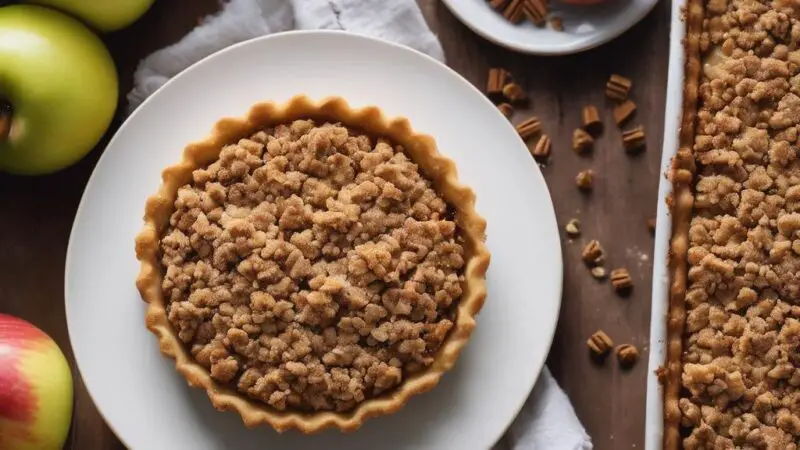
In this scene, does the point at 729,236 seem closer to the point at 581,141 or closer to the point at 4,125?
the point at 581,141

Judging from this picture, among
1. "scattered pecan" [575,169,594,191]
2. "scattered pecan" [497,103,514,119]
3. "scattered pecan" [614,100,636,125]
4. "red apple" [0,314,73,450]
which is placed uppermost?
"scattered pecan" [614,100,636,125]

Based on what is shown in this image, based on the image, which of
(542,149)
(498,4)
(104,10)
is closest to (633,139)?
(542,149)

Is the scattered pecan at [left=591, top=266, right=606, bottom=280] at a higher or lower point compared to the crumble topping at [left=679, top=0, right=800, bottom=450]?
lower

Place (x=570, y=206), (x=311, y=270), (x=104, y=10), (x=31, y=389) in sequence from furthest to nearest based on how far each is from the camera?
1. (x=570, y=206)
2. (x=104, y=10)
3. (x=31, y=389)
4. (x=311, y=270)

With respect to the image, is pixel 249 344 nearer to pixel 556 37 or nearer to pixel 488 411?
pixel 488 411

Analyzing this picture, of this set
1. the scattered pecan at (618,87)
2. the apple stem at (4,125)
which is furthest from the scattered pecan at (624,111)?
the apple stem at (4,125)

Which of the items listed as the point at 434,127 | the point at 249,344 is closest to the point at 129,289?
the point at 249,344

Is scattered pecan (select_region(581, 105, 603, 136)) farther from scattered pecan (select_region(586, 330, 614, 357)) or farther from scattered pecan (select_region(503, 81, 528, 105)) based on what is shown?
scattered pecan (select_region(586, 330, 614, 357))

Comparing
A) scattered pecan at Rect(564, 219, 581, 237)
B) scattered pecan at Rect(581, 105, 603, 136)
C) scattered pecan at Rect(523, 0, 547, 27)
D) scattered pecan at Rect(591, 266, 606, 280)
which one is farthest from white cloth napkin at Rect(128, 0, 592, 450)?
scattered pecan at Rect(591, 266, 606, 280)
